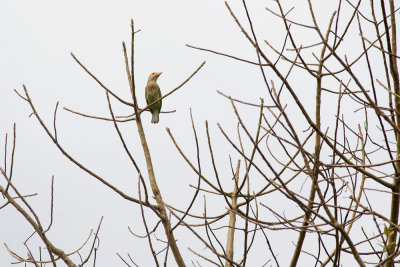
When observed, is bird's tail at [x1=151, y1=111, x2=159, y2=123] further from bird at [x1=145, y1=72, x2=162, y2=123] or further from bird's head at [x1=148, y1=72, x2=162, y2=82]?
bird's head at [x1=148, y1=72, x2=162, y2=82]

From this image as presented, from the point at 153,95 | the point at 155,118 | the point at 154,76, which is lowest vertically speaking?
the point at 155,118

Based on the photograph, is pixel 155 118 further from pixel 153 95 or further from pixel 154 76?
pixel 154 76

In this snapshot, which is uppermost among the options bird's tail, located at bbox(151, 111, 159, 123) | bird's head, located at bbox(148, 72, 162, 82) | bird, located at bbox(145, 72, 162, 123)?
bird's head, located at bbox(148, 72, 162, 82)

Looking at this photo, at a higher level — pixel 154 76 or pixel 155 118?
pixel 154 76

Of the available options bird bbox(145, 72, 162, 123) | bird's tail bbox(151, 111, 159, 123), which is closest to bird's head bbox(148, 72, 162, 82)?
bird bbox(145, 72, 162, 123)

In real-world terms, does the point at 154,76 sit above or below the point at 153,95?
above

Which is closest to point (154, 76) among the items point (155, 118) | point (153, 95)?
point (153, 95)

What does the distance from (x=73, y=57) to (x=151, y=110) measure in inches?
243

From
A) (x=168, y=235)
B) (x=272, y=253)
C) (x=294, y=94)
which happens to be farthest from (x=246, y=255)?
(x=294, y=94)

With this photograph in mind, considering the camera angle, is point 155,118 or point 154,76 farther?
point 154,76

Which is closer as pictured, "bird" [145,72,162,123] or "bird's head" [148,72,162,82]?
"bird" [145,72,162,123]

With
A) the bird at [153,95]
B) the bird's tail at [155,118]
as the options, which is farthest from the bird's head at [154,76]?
the bird's tail at [155,118]

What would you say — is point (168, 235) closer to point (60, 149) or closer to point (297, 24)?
point (60, 149)

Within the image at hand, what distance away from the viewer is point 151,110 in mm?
9281
